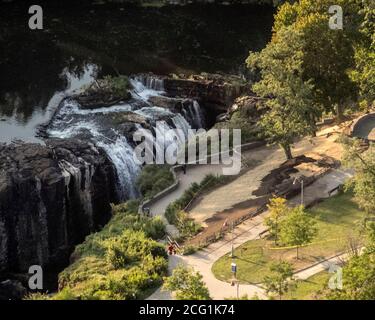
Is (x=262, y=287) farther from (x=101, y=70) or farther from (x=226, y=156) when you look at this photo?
(x=101, y=70)

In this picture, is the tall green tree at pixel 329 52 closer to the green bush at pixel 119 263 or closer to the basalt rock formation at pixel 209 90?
the basalt rock formation at pixel 209 90

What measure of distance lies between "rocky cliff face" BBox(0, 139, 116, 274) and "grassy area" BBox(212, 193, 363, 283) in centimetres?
1548

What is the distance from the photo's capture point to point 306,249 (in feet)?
127

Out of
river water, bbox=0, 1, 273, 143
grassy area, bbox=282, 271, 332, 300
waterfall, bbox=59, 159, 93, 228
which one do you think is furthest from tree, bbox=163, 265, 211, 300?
river water, bbox=0, 1, 273, 143

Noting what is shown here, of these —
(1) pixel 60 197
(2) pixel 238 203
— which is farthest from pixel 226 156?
(1) pixel 60 197

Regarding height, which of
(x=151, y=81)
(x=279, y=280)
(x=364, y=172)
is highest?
(x=151, y=81)

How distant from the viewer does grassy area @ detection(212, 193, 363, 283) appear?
121 ft

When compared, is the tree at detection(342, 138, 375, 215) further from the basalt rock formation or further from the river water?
the basalt rock formation

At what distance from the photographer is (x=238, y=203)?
48062 mm

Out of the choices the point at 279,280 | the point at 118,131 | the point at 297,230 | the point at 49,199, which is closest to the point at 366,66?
the point at 297,230

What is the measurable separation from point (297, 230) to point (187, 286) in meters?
9.13

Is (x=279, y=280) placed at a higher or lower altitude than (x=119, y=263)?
higher

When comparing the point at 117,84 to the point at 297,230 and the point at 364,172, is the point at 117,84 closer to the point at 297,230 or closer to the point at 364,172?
the point at 297,230
